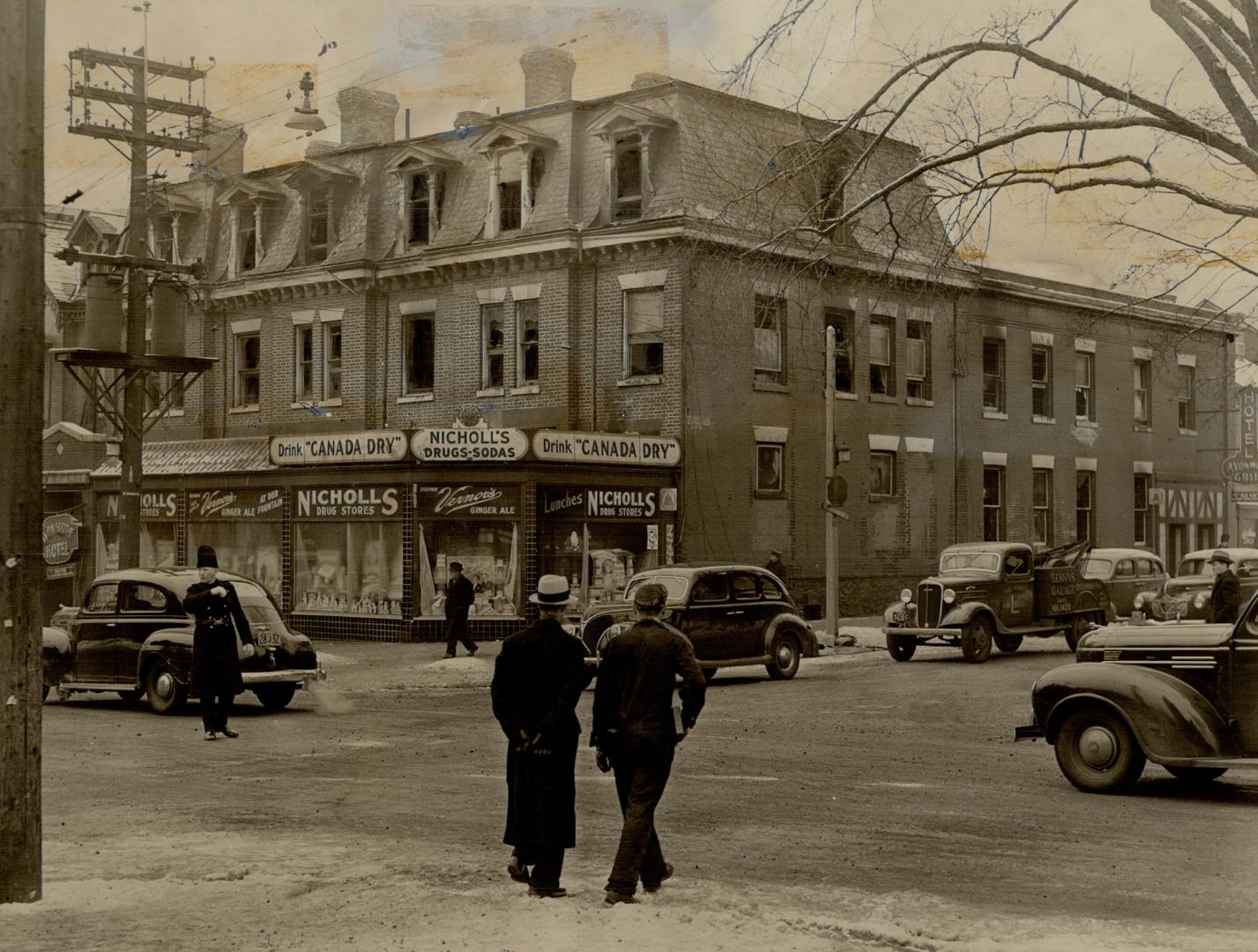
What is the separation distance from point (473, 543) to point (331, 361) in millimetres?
7746

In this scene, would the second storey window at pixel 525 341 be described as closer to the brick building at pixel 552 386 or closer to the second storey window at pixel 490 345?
the brick building at pixel 552 386

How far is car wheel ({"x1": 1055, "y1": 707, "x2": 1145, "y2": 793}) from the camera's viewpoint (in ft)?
36.2

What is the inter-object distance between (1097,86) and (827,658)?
13.7 metres

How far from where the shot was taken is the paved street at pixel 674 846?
7027 millimetres

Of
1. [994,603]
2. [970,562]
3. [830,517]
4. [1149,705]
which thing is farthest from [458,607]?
[1149,705]

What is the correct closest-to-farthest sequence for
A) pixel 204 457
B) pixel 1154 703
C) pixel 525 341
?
pixel 1154 703, pixel 525 341, pixel 204 457

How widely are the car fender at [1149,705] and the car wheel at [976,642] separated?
42.3 feet

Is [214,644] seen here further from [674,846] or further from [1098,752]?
[1098,752]

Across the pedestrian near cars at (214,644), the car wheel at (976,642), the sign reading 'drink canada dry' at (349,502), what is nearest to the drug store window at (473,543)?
the sign reading 'drink canada dry' at (349,502)

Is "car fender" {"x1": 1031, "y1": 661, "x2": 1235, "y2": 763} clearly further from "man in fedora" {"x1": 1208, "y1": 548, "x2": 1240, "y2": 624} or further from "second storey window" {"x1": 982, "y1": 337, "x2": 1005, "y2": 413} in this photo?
"second storey window" {"x1": 982, "y1": 337, "x2": 1005, "y2": 413}

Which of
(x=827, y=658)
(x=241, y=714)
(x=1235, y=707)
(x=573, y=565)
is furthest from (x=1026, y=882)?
(x=573, y=565)

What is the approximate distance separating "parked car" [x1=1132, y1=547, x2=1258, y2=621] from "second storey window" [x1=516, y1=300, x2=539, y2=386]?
43.6ft

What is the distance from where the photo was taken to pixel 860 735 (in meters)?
15.1

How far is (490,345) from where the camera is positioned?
105 ft
